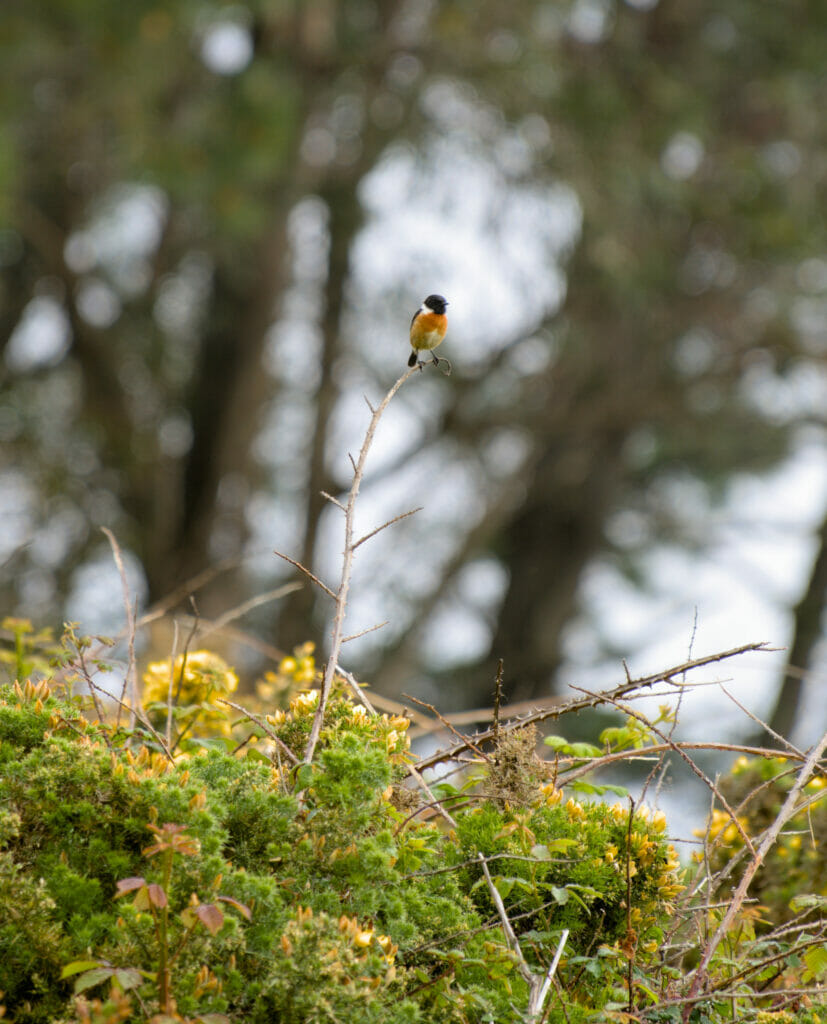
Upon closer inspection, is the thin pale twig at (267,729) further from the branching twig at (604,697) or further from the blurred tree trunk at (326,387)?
the blurred tree trunk at (326,387)

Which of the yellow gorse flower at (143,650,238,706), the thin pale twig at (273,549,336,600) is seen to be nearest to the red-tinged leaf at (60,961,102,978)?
the thin pale twig at (273,549,336,600)

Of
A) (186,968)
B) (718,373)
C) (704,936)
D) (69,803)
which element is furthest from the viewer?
(718,373)

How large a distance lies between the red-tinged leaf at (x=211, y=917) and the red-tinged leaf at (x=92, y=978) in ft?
0.32

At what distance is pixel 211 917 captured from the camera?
1.02 metres

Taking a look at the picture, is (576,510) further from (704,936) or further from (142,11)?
(704,936)

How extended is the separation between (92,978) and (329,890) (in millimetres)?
317

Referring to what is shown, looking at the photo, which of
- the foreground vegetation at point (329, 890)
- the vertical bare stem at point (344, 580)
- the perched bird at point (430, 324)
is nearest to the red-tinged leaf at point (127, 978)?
the foreground vegetation at point (329, 890)

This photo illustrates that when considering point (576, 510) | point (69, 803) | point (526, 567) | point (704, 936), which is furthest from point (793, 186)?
point (69, 803)

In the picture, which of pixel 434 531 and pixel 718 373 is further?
pixel 434 531

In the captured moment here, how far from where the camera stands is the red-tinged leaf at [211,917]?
101 centimetres

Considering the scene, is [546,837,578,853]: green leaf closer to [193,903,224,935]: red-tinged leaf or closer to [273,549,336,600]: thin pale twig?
[273,549,336,600]: thin pale twig

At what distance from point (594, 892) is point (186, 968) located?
0.55 metres

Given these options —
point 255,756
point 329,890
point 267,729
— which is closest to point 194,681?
point 255,756

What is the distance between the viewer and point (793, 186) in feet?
22.9
